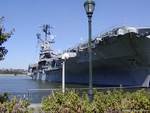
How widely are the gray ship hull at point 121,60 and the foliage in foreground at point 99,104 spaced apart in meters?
27.0

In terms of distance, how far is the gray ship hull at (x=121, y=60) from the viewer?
127 ft

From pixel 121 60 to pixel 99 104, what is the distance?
117 ft

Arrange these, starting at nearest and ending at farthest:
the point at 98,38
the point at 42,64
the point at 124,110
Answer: the point at 124,110
the point at 98,38
the point at 42,64

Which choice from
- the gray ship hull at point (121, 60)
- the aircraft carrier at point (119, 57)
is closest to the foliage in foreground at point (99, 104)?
the aircraft carrier at point (119, 57)

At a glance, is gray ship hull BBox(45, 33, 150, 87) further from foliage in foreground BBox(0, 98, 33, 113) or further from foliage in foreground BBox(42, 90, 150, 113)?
foliage in foreground BBox(0, 98, 33, 113)

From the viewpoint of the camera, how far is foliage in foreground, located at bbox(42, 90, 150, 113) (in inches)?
329

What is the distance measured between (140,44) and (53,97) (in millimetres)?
30703

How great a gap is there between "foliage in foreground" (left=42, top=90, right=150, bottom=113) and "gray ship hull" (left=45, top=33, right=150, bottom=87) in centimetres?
2695

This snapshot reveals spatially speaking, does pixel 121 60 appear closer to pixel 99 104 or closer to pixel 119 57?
pixel 119 57

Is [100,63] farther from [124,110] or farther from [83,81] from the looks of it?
[124,110]

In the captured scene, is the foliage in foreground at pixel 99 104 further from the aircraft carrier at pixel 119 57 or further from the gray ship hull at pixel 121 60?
the gray ship hull at pixel 121 60

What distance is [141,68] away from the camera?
4325 cm

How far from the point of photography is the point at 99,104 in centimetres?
907

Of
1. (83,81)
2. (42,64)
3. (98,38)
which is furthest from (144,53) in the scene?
(42,64)
